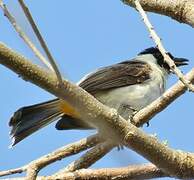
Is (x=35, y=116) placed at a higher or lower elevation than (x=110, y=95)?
lower

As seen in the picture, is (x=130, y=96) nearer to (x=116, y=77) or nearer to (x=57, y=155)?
(x=116, y=77)

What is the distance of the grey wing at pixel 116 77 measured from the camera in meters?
4.67

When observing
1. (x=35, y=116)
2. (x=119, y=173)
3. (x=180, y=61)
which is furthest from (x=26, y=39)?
(x=180, y=61)

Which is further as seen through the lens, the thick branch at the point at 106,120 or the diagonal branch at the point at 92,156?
the diagonal branch at the point at 92,156

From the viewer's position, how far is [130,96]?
4.69 m

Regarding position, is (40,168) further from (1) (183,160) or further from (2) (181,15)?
(2) (181,15)

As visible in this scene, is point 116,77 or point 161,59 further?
point 161,59

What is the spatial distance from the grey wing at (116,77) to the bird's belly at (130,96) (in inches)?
2.3

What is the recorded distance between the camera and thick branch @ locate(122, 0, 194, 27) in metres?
2.92

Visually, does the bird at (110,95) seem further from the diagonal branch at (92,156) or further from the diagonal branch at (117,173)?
the diagonal branch at (117,173)

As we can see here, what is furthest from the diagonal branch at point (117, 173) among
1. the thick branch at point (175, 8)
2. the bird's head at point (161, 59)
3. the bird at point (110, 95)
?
the bird's head at point (161, 59)

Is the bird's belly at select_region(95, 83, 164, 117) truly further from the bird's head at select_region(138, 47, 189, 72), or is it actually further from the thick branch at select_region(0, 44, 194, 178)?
the thick branch at select_region(0, 44, 194, 178)

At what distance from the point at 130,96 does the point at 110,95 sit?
16 cm

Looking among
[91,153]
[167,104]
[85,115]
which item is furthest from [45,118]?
[85,115]
